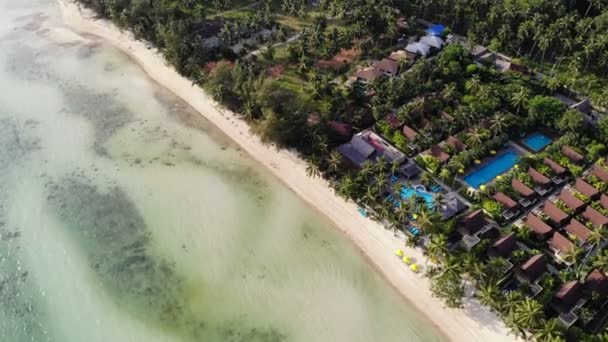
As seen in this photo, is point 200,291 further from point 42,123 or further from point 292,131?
point 42,123

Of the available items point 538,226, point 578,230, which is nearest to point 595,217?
point 578,230

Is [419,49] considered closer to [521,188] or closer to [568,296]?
[521,188]

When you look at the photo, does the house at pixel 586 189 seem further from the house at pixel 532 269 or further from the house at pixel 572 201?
the house at pixel 532 269

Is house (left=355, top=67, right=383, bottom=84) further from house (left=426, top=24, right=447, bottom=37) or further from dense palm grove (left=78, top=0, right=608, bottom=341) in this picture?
house (left=426, top=24, right=447, bottom=37)

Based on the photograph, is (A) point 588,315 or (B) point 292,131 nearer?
(A) point 588,315

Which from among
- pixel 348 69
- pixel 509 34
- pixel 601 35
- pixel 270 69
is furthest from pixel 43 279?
pixel 601 35

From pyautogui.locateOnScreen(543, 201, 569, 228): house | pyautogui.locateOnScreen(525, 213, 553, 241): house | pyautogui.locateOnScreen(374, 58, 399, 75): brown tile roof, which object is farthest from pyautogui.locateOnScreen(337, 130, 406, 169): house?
pyautogui.locateOnScreen(543, 201, 569, 228): house

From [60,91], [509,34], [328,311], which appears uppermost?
[509,34]
